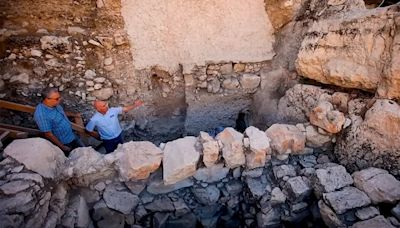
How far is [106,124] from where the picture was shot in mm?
3207

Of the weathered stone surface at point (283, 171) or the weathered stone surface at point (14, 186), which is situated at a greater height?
the weathered stone surface at point (14, 186)

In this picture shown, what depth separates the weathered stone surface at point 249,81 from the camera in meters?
3.98

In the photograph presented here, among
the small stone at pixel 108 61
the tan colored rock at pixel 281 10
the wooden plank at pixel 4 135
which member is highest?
the tan colored rock at pixel 281 10

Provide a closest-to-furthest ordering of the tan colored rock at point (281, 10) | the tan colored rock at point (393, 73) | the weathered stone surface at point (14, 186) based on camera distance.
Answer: the weathered stone surface at point (14, 186)
the tan colored rock at point (393, 73)
the tan colored rock at point (281, 10)

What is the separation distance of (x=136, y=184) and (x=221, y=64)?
6.62 ft

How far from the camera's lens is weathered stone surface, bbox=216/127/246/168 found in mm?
Answer: 2717

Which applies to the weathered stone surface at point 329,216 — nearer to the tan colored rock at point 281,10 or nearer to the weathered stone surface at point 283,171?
the weathered stone surface at point 283,171

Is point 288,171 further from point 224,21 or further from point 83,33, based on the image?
point 83,33

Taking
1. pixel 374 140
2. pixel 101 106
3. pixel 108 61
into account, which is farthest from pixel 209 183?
pixel 108 61

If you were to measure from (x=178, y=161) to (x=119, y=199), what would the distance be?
0.60m

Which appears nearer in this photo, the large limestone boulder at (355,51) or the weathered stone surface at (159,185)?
the large limestone boulder at (355,51)

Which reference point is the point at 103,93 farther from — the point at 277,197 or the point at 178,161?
the point at 277,197

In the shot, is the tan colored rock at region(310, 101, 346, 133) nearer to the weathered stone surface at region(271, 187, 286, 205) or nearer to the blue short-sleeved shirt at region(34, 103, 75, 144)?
the weathered stone surface at region(271, 187, 286, 205)

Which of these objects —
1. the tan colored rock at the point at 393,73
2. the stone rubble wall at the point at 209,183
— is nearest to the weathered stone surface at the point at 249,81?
the stone rubble wall at the point at 209,183
